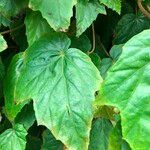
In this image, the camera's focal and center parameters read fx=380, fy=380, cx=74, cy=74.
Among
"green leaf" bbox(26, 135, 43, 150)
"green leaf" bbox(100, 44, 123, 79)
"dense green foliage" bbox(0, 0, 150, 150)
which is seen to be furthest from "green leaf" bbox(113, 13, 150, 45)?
"green leaf" bbox(26, 135, 43, 150)

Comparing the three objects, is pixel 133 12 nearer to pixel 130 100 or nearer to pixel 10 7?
pixel 10 7

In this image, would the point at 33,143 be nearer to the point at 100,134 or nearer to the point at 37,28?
the point at 100,134

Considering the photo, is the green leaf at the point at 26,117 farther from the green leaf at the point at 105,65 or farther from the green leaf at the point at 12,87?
the green leaf at the point at 105,65

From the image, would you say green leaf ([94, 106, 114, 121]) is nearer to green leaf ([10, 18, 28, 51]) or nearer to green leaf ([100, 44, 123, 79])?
green leaf ([100, 44, 123, 79])

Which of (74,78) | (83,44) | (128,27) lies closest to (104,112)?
(74,78)

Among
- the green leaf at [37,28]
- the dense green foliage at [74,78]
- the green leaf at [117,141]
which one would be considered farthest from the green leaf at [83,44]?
the green leaf at [117,141]
